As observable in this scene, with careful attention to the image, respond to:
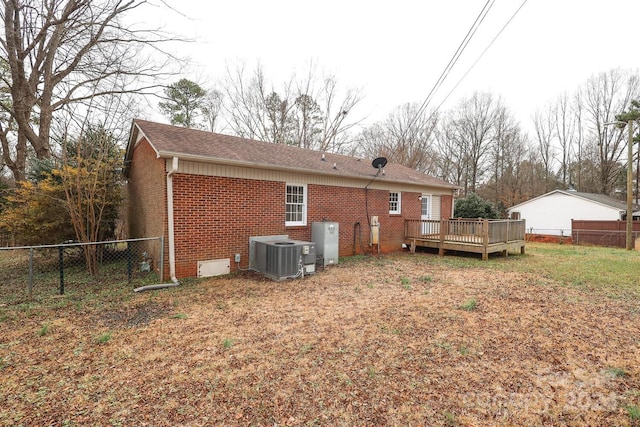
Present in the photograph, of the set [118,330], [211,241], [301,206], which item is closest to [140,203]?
[211,241]

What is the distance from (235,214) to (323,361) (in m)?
5.49

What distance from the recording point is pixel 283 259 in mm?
7359

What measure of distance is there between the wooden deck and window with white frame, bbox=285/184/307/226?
5274 millimetres

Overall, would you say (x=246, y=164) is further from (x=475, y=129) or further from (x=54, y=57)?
(x=475, y=129)

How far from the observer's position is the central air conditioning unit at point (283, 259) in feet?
24.1

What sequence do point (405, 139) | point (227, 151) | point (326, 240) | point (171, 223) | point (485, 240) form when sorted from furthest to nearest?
point (405, 139) → point (485, 240) → point (326, 240) → point (227, 151) → point (171, 223)

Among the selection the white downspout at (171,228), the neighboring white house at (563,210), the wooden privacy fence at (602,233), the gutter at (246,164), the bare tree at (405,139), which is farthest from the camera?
the bare tree at (405,139)

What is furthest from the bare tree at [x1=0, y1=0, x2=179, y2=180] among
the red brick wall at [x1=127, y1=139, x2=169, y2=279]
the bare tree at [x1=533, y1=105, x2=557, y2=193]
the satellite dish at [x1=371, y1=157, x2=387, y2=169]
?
the bare tree at [x1=533, y1=105, x2=557, y2=193]

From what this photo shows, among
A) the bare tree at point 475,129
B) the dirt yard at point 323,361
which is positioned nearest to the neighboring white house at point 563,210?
the bare tree at point 475,129

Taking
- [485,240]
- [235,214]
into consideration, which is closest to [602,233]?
[485,240]

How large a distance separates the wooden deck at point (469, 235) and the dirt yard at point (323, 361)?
467cm

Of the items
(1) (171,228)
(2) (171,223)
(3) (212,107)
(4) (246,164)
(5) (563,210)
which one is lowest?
(1) (171,228)

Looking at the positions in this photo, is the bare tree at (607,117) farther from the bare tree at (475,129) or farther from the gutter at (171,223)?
the gutter at (171,223)

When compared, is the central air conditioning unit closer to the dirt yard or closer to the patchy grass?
the dirt yard
